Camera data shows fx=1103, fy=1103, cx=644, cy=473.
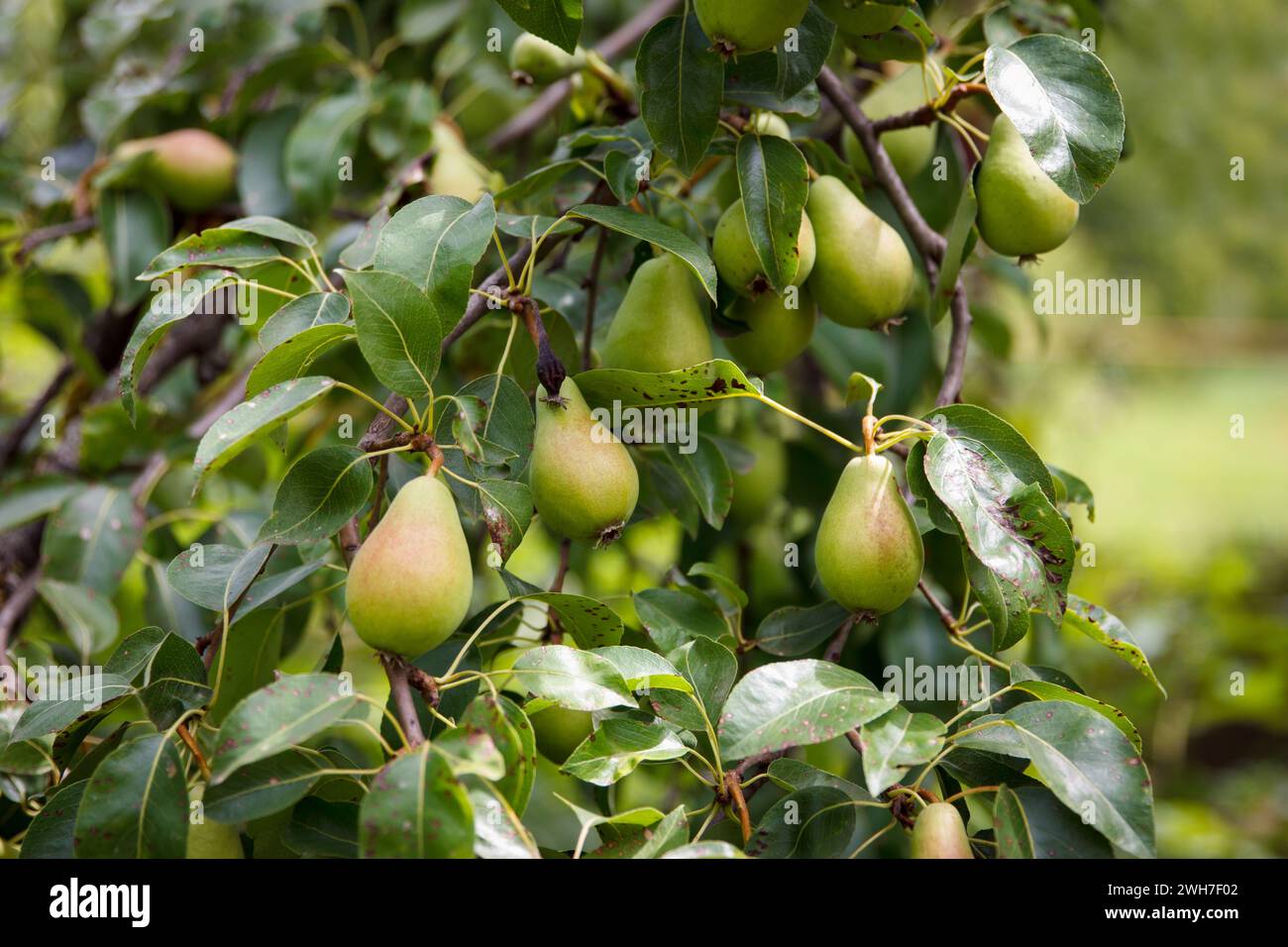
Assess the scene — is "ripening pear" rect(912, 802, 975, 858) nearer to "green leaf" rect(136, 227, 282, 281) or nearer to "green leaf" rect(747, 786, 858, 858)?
"green leaf" rect(747, 786, 858, 858)

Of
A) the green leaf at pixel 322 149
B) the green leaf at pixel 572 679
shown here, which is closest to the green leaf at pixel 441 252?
the green leaf at pixel 572 679

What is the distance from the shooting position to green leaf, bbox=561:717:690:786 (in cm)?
66

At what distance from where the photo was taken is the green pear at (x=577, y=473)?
27.9 inches

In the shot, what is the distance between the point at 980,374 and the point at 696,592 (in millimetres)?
1933

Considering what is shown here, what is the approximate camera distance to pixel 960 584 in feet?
4.01

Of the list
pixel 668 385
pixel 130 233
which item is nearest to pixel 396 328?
pixel 668 385

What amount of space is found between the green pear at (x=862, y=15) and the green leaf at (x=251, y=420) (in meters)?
0.45

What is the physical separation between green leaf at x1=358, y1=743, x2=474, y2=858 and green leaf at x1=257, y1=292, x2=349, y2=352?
0.31 meters

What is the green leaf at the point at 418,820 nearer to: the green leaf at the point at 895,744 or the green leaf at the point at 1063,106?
the green leaf at the point at 895,744

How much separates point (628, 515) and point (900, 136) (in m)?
0.52

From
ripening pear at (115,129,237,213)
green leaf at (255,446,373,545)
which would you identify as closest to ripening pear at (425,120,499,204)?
ripening pear at (115,129,237,213)

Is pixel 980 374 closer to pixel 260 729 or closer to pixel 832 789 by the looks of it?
pixel 832 789

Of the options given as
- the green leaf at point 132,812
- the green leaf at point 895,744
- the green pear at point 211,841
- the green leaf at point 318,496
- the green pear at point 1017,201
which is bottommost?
the green pear at point 211,841

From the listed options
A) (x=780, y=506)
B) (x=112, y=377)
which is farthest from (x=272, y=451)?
(x=780, y=506)
